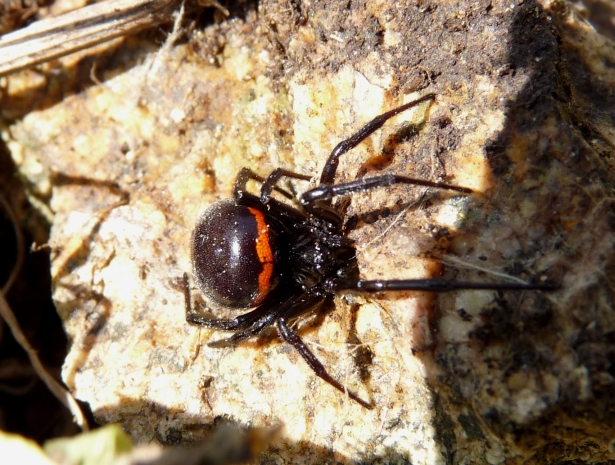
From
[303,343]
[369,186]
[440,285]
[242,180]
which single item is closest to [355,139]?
[369,186]

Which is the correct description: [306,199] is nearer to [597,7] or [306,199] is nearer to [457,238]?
[457,238]

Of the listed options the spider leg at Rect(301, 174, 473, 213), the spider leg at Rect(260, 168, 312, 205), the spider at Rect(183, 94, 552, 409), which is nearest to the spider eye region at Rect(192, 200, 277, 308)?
the spider at Rect(183, 94, 552, 409)

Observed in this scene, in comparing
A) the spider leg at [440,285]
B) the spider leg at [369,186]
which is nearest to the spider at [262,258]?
the spider leg at [369,186]

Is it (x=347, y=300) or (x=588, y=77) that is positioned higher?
(x=588, y=77)

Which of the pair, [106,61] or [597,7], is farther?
[597,7]

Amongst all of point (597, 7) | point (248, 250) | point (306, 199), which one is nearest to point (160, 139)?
point (248, 250)

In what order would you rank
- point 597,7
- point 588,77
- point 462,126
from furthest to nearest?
point 597,7 → point 588,77 → point 462,126

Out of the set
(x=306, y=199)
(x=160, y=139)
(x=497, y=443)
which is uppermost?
(x=160, y=139)

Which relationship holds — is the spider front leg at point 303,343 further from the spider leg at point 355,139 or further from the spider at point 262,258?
the spider leg at point 355,139
